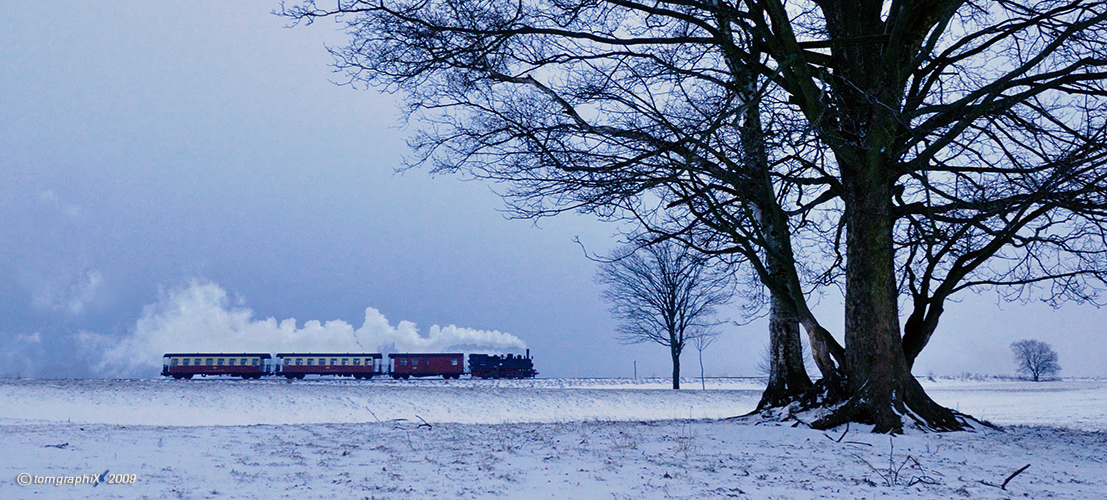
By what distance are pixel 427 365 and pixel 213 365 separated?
1325 centimetres

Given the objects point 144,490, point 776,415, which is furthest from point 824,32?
point 144,490

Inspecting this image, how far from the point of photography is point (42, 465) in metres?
4.77

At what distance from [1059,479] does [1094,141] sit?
463 cm

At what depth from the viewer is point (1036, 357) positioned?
220 ft

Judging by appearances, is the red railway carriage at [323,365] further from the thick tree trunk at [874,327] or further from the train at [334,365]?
the thick tree trunk at [874,327]

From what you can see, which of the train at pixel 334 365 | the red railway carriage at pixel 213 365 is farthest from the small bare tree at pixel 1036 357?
the red railway carriage at pixel 213 365

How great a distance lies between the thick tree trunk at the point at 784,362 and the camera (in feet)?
35.5

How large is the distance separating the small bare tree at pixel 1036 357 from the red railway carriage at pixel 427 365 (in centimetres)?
5633

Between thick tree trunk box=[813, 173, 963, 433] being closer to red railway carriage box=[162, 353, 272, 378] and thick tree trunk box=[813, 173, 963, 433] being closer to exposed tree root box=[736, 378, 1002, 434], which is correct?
exposed tree root box=[736, 378, 1002, 434]

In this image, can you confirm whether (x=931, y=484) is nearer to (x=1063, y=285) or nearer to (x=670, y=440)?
(x=670, y=440)

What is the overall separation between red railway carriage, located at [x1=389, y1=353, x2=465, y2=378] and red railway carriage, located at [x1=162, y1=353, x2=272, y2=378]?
8.16 m

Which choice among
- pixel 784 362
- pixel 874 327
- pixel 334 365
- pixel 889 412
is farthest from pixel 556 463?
pixel 334 365

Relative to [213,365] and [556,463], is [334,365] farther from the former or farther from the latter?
[556,463]

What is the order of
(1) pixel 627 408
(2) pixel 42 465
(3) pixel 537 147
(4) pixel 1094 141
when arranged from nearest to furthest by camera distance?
(2) pixel 42 465 < (4) pixel 1094 141 < (3) pixel 537 147 < (1) pixel 627 408
